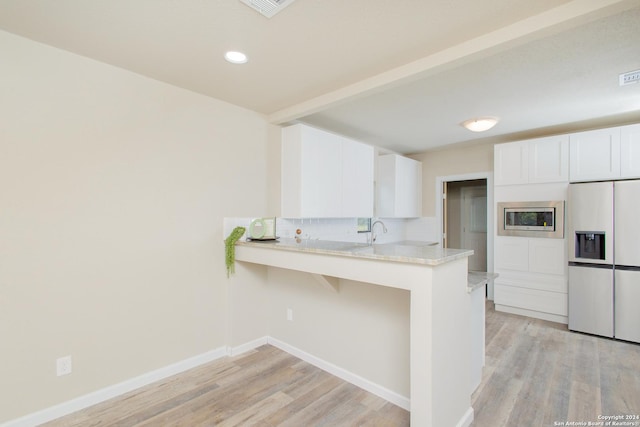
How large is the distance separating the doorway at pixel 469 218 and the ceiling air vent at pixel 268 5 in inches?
206

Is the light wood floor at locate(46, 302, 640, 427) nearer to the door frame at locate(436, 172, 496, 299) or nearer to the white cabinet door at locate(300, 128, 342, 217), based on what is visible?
the white cabinet door at locate(300, 128, 342, 217)

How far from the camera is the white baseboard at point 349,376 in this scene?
220 centimetres

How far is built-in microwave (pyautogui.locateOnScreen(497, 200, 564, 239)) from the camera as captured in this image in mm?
3889

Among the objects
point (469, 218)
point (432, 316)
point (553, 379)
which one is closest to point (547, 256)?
point (553, 379)

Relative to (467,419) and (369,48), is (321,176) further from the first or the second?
(467,419)

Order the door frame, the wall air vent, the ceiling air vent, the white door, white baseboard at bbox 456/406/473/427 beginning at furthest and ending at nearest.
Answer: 1. the white door
2. the door frame
3. the wall air vent
4. white baseboard at bbox 456/406/473/427
5. the ceiling air vent

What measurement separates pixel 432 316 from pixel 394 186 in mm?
3466

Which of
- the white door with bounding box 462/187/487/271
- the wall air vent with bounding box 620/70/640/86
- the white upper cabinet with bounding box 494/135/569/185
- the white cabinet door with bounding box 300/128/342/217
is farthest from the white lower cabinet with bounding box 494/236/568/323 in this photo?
the white cabinet door with bounding box 300/128/342/217

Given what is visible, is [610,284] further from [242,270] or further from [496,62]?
[242,270]

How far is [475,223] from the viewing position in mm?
6242

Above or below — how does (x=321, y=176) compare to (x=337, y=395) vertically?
above

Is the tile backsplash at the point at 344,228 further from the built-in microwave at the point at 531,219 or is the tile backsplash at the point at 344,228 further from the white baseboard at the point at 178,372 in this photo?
the built-in microwave at the point at 531,219

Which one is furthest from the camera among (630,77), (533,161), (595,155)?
(533,161)

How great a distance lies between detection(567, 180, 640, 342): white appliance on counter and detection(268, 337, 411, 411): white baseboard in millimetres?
2821
